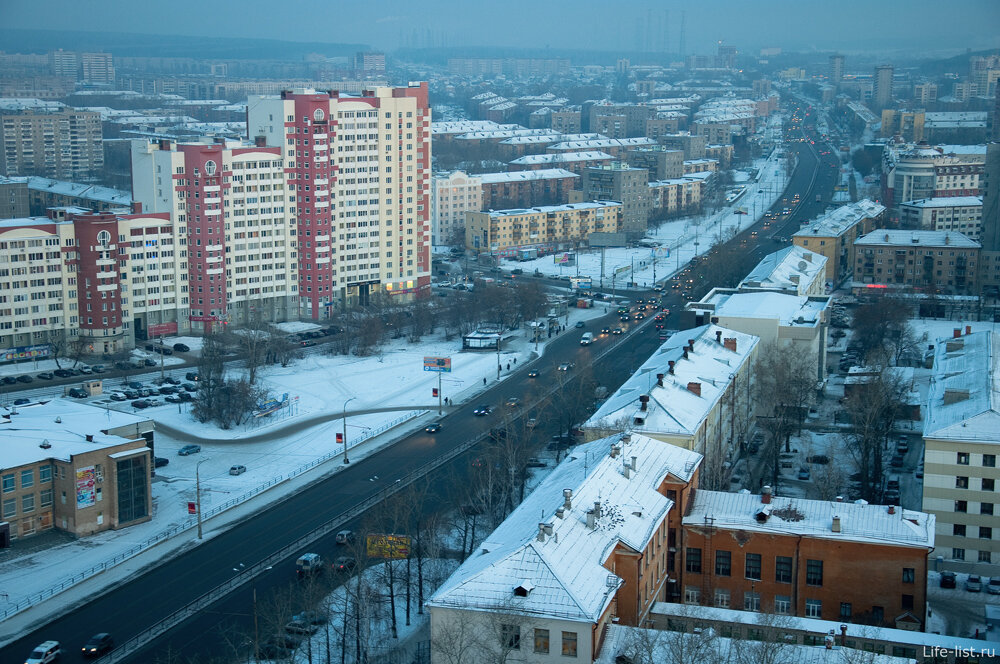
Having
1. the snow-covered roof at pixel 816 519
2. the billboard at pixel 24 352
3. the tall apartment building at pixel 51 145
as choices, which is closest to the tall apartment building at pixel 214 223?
the billboard at pixel 24 352

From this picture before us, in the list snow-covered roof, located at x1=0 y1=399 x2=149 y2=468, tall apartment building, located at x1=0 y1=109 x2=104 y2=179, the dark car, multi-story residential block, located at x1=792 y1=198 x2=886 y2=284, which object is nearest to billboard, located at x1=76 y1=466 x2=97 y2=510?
snow-covered roof, located at x1=0 y1=399 x2=149 y2=468

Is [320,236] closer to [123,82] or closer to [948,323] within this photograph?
[948,323]

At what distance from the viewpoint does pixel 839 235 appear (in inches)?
2041

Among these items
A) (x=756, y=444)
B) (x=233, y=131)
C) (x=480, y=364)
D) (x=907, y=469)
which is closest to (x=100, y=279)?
(x=480, y=364)

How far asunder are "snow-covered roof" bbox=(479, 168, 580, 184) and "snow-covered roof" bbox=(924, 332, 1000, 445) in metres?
42.0

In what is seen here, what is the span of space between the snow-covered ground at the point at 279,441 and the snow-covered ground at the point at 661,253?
14.4 metres

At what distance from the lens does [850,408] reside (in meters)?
28.8

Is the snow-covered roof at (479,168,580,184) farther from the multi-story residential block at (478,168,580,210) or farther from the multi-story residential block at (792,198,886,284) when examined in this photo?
the multi-story residential block at (792,198,886,284)

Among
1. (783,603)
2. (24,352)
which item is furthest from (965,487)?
(24,352)

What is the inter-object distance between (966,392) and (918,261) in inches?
1087

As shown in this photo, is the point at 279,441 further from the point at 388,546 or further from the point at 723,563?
the point at 723,563

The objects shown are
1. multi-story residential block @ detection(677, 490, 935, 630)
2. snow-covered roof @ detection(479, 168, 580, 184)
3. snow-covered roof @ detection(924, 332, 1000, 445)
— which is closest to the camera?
multi-story residential block @ detection(677, 490, 935, 630)

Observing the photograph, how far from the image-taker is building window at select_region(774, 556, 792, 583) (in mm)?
19078

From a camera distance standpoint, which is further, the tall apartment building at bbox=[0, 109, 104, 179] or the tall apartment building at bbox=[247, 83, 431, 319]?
the tall apartment building at bbox=[0, 109, 104, 179]
